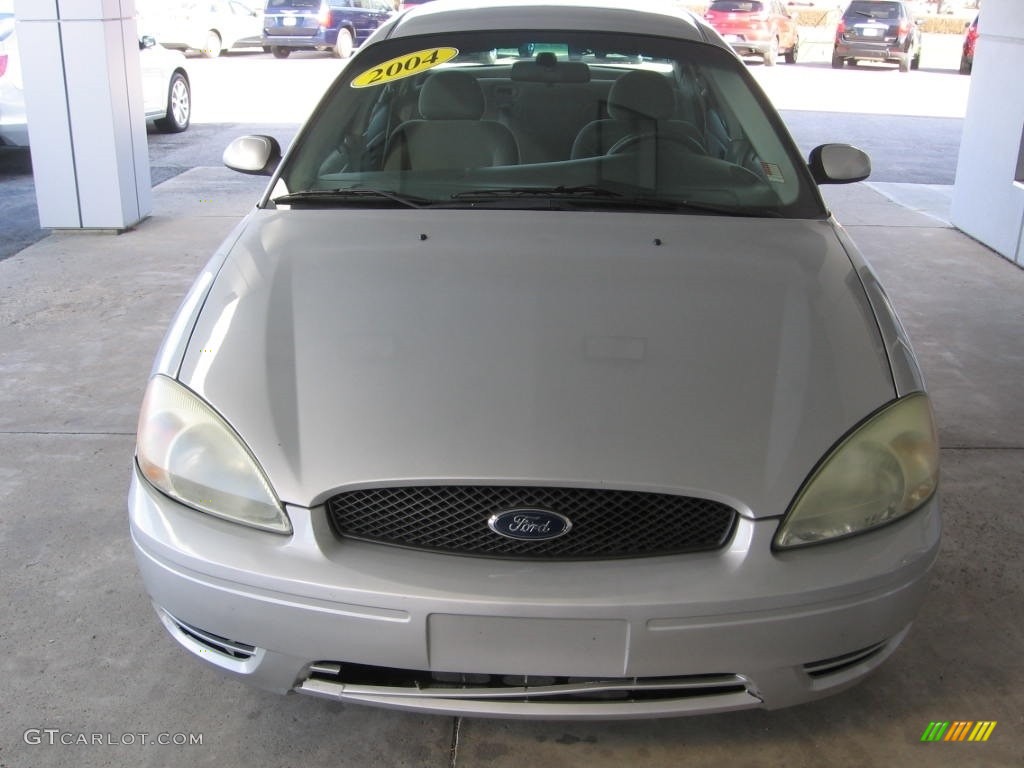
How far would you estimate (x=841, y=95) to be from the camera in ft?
52.0

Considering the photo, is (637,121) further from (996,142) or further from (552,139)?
(996,142)

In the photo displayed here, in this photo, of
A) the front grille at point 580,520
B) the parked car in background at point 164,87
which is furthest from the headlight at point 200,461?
the parked car in background at point 164,87

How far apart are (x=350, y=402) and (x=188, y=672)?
880 mm

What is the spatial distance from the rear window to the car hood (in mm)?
19644

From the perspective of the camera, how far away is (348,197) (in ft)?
9.77

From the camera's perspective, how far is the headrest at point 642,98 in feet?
10.6

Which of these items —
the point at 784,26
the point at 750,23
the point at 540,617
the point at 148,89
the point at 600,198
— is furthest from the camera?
the point at 784,26

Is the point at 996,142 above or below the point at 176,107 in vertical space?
above

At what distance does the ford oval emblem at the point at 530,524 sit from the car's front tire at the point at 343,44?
20.2 metres

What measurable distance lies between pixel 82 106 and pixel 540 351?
5.31 metres

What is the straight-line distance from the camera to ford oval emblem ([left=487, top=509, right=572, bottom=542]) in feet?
6.51

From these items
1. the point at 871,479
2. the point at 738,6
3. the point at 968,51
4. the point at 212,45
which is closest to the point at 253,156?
the point at 871,479

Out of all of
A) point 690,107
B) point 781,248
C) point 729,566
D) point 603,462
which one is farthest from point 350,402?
point 690,107

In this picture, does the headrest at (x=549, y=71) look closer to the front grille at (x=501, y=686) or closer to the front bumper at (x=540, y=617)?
the front bumper at (x=540, y=617)
